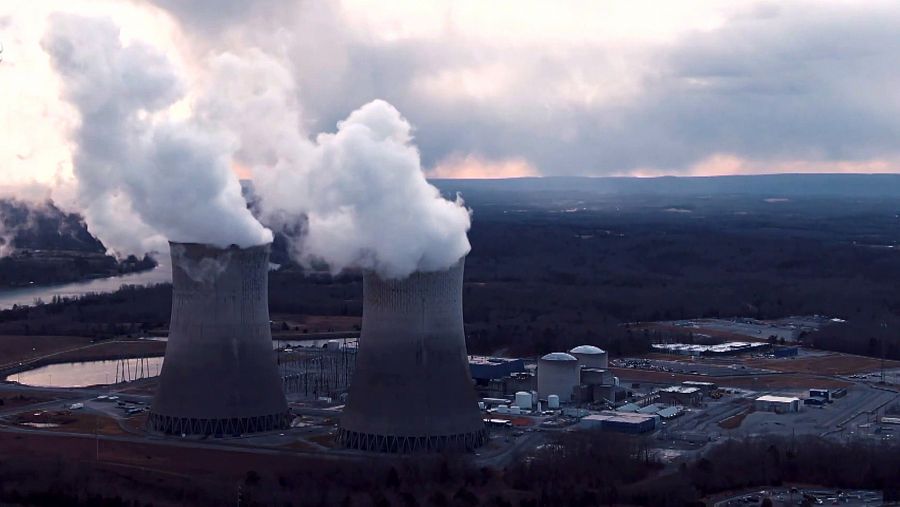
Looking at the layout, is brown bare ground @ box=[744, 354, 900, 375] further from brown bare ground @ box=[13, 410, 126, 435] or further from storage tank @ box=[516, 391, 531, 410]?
brown bare ground @ box=[13, 410, 126, 435]

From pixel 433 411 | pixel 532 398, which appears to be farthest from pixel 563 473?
pixel 532 398

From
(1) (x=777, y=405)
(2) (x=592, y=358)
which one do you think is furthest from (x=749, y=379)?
(1) (x=777, y=405)

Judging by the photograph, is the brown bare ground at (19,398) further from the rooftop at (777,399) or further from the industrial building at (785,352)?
the industrial building at (785,352)

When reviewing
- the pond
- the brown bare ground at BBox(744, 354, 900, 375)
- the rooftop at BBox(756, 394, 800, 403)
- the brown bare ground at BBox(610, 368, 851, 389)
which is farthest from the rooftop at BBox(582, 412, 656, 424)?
the pond

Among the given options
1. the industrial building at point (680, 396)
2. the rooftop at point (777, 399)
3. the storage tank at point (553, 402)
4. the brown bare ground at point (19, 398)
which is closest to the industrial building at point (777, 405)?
the rooftop at point (777, 399)

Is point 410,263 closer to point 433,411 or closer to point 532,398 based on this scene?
point 433,411

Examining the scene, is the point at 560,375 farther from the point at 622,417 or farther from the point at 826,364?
the point at 826,364
